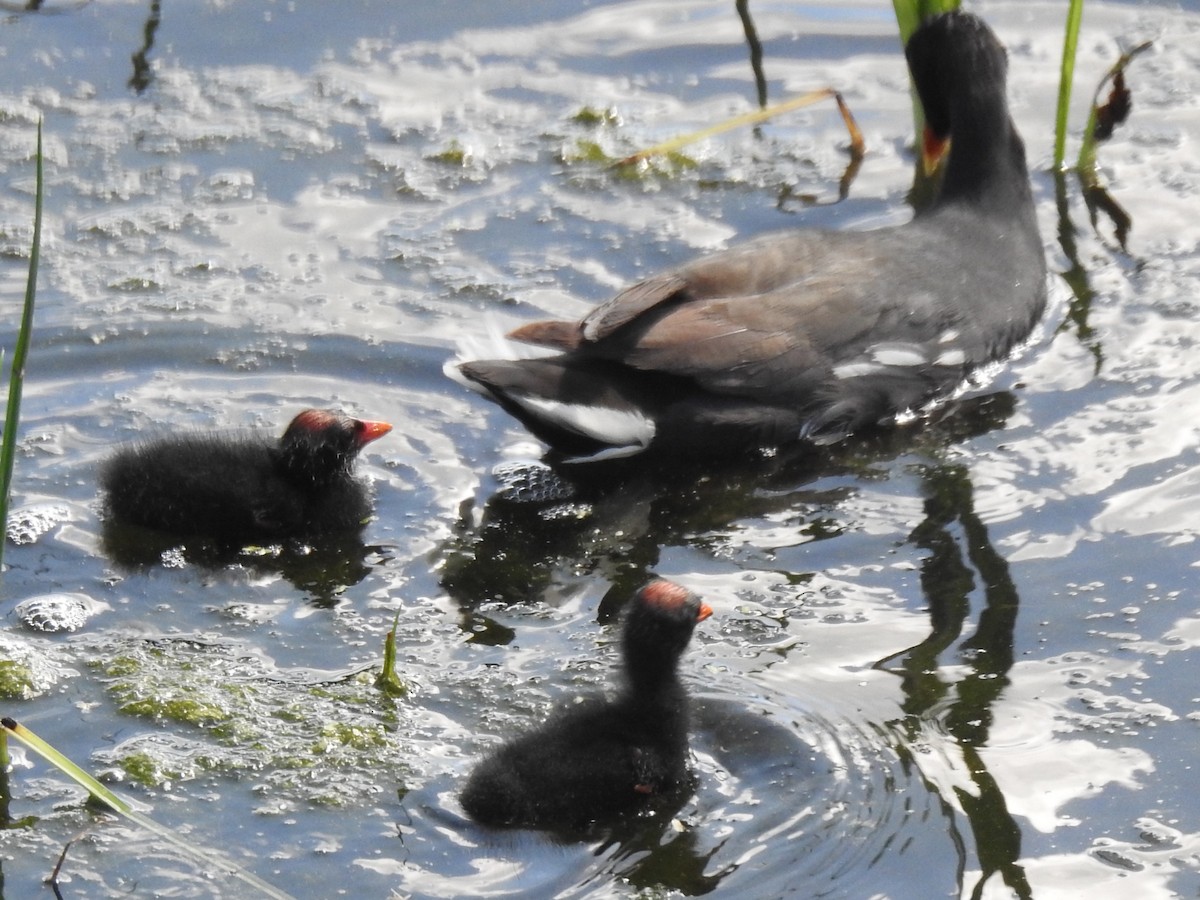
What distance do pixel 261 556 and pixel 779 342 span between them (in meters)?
1.53

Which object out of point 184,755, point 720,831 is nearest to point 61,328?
point 184,755

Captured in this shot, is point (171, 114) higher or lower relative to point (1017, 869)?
higher

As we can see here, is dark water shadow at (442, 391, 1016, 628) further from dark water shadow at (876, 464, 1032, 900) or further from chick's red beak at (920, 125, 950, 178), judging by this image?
chick's red beak at (920, 125, 950, 178)

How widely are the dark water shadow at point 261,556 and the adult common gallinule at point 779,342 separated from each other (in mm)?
561

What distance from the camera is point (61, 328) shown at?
5.33 metres

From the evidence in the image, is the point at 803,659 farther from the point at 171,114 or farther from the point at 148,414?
the point at 171,114

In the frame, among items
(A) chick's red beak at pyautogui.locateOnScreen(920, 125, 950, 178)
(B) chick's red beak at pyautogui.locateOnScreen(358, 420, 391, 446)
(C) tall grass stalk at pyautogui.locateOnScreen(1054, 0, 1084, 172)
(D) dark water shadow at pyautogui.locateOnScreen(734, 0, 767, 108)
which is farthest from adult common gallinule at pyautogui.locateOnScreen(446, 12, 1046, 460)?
(D) dark water shadow at pyautogui.locateOnScreen(734, 0, 767, 108)

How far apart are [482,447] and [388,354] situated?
51cm

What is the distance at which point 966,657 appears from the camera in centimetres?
396

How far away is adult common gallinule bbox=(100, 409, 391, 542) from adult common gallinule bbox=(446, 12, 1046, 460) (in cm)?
43

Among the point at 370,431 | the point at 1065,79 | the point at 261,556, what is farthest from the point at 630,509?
the point at 1065,79

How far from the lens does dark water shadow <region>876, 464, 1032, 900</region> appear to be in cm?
342

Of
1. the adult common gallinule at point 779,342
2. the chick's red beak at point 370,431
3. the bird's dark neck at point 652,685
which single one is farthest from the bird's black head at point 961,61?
the bird's dark neck at point 652,685

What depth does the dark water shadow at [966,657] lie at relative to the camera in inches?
134
